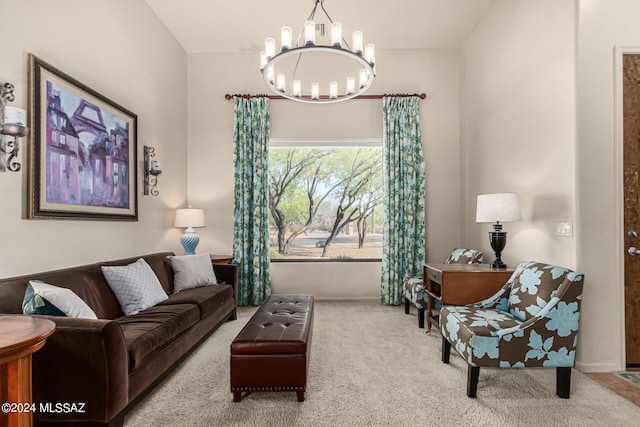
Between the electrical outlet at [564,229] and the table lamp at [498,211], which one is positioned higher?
the table lamp at [498,211]

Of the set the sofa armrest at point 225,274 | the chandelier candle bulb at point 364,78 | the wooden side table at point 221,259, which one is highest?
the chandelier candle bulb at point 364,78

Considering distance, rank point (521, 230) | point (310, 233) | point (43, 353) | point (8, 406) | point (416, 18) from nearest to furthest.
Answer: point (8, 406) → point (43, 353) → point (521, 230) → point (416, 18) → point (310, 233)

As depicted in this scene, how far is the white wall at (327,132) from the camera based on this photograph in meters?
4.85

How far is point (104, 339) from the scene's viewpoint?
1646 mm

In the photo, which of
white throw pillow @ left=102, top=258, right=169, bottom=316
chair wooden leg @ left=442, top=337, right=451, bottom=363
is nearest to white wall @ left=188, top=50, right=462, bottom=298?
white throw pillow @ left=102, top=258, right=169, bottom=316

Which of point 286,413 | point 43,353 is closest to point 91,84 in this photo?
point 43,353

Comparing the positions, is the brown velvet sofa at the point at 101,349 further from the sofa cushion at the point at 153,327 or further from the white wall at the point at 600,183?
the white wall at the point at 600,183

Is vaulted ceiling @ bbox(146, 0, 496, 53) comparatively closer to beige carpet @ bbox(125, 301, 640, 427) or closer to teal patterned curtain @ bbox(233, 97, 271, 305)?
teal patterned curtain @ bbox(233, 97, 271, 305)

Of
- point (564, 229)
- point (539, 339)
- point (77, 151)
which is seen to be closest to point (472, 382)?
point (539, 339)

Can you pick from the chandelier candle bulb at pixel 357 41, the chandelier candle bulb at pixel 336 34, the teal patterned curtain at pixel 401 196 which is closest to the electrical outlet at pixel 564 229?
the teal patterned curtain at pixel 401 196

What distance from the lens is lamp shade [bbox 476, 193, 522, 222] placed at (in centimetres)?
300

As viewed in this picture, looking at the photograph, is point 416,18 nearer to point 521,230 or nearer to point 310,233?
point 521,230

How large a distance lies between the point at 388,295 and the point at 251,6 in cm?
396

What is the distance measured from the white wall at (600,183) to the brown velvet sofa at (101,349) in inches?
121
